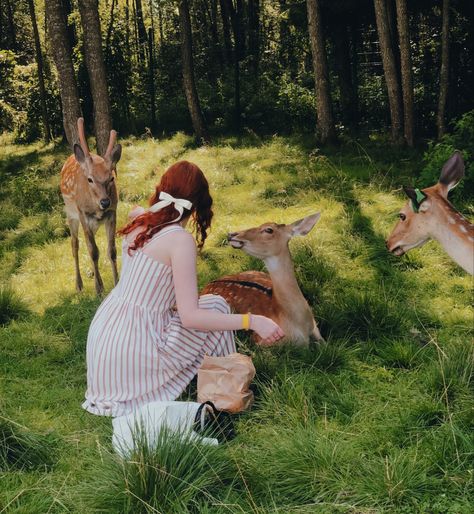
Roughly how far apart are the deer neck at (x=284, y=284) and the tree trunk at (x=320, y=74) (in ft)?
21.4

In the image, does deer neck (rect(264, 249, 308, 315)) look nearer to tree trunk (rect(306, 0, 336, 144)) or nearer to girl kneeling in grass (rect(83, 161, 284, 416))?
girl kneeling in grass (rect(83, 161, 284, 416))

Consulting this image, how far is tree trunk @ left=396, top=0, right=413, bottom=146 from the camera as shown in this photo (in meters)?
9.62

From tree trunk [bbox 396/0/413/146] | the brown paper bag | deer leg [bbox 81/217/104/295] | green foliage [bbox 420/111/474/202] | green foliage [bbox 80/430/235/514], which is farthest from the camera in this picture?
tree trunk [bbox 396/0/413/146]

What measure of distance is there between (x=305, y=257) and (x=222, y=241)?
1412mm

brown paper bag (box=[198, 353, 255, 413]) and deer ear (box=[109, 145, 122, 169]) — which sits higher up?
deer ear (box=[109, 145, 122, 169])

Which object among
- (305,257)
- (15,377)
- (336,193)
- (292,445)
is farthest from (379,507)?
(336,193)

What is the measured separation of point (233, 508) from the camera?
2834mm

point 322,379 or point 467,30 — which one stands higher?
point 467,30

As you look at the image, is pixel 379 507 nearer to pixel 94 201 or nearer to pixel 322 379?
pixel 322 379

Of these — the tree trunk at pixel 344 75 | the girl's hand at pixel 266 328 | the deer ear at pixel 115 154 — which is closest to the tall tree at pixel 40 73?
the tree trunk at pixel 344 75

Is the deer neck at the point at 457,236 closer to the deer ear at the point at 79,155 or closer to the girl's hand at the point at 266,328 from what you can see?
the girl's hand at the point at 266,328

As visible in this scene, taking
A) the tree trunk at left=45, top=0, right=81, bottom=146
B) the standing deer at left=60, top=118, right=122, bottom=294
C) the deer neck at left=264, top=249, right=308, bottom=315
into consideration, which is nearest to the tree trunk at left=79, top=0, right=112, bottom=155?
the tree trunk at left=45, top=0, right=81, bottom=146

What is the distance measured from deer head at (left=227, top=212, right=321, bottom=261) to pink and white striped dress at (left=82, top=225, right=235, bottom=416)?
32.0 inches

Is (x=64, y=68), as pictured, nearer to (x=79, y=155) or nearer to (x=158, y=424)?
(x=79, y=155)
